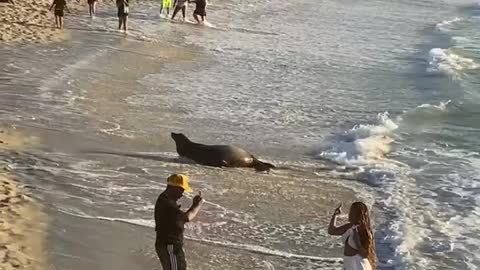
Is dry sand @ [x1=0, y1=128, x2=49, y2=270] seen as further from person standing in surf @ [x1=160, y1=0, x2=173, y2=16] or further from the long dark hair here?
person standing in surf @ [x1=160, y1=0, x2=173, y2=16]

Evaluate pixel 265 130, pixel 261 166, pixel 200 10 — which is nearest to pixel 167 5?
pixel 200 10

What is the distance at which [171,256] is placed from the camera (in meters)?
7.56

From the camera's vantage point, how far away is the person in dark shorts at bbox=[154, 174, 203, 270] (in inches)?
291

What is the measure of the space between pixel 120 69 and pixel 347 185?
9813mm

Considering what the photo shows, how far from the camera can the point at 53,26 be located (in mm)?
26797

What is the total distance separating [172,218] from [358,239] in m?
1.60

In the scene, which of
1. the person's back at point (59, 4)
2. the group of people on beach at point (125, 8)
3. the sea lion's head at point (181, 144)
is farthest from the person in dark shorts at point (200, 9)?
the sea lion's head at point (181, 144)

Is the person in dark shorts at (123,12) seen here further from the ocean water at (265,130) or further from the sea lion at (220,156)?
the sea lion at (220,156)

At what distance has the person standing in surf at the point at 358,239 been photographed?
22.7ft

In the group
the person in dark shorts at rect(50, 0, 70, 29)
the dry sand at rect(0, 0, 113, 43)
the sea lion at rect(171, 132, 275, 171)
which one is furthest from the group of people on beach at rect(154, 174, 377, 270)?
the person in dark shorts at rect(50, 0, 70, 29)

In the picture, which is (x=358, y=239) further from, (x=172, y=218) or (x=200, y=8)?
(x=200, y=8)

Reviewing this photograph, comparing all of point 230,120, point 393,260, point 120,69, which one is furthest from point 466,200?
point 120,69

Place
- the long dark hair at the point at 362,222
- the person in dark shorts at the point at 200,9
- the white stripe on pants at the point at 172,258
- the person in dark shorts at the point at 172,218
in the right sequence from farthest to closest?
the person in dark shorts at the point at 200,9 → the white stripe on pants at the point at 172,258 → the person in dark shorts at the point at 172,218 → the long dark hair at the point at 362,222

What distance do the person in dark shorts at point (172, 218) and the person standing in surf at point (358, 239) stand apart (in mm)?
1280
